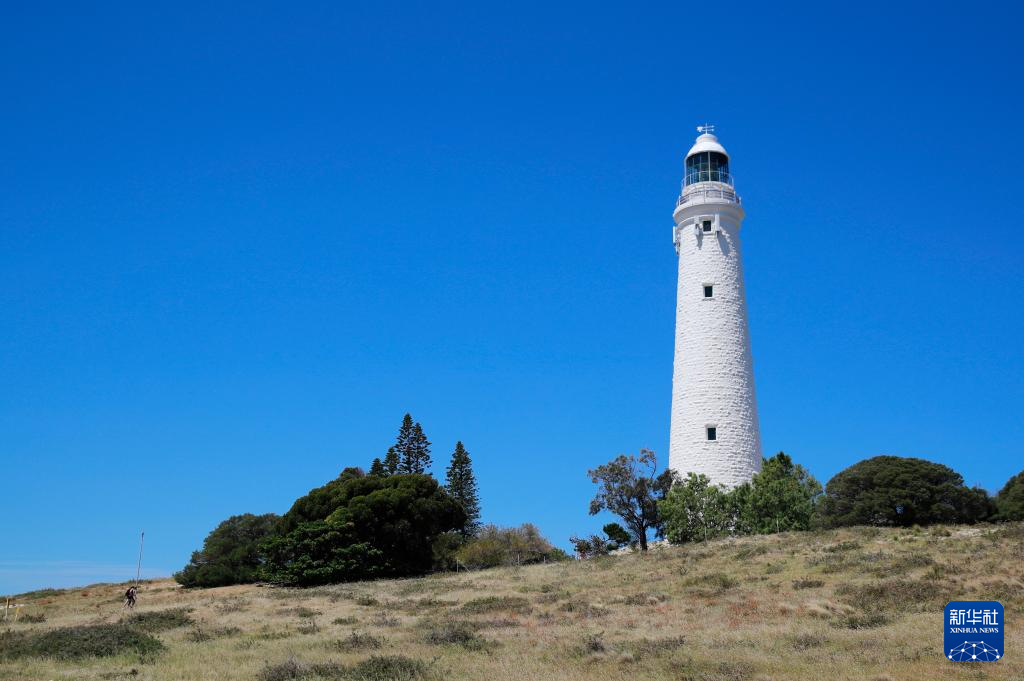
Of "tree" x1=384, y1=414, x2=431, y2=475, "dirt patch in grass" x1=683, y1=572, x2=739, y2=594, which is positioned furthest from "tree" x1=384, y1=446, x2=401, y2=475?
"dirt patch in grass" x1=683, y1=572, x2=739, y2=594

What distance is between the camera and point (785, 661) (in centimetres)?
1631

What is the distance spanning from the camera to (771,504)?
→ 127 ft

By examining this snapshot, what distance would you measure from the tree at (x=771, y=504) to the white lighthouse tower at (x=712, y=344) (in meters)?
1.19

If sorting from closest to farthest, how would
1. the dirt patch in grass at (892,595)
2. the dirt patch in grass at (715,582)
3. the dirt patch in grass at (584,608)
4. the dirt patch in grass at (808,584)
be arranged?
the dirt patch in grass at (892,595) → the dirt patch in grass at (584,608) → the dirt patch in grass at (808,584) → the dirt patch in grass at (715,582)

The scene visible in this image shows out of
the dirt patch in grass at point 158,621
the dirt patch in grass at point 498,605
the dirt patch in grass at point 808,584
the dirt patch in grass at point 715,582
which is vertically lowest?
the dirt patch in grass at point 158,621

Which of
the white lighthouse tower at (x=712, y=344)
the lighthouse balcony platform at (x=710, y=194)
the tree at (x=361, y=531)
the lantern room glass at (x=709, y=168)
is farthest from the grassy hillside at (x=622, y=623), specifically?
the lantern room glass at (x=709, y=168)

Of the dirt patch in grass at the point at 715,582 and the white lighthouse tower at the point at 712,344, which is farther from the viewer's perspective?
the white lighthouse tower at the point at 712,344

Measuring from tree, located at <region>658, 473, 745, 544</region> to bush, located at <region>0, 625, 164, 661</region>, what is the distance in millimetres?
23660

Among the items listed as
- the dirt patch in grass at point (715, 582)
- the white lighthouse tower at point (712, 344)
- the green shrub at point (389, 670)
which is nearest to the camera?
the green shrub at point (389, 670)

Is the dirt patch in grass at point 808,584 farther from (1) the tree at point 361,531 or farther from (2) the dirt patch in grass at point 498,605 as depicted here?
(1) the tree at point 361,531

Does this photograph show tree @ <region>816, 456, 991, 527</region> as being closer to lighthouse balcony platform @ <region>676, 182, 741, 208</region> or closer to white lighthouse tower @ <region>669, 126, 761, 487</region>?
white lighthouse tower @ <region>669, 126, 761, 487</region>

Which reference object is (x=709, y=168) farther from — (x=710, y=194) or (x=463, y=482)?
(x=463, y=482)

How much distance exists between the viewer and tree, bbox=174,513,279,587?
45125 mm

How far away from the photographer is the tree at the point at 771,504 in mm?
38562
